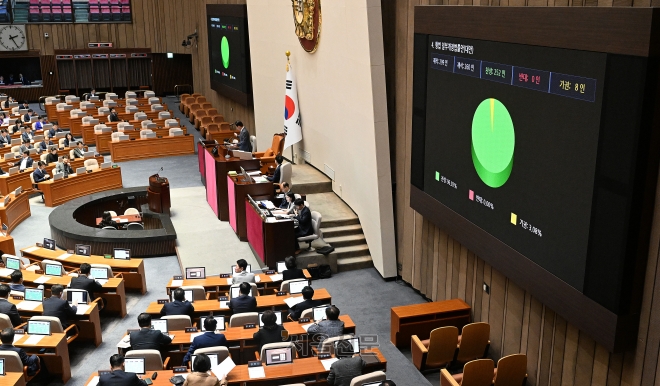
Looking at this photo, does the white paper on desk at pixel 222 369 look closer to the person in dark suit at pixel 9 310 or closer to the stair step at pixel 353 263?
the person in dark suit at pixel 9 310

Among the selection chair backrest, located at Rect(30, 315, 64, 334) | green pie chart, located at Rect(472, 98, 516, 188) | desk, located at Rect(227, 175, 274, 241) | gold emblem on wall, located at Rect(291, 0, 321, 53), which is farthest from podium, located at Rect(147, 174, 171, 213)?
green pie chart, located at Rect(472, 98, 516, 188)

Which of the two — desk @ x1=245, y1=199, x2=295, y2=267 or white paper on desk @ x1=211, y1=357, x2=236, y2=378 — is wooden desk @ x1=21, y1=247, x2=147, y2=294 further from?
white paper on desk @ x1=211, y1=357, x2=236, y2=378

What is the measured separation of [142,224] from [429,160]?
694cm

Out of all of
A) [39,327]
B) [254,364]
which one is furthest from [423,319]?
[39,327]

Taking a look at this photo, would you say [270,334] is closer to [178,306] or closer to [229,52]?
[178,306]

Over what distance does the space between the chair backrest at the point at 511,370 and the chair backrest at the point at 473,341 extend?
0.89 meters

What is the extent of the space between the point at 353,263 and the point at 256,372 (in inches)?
185

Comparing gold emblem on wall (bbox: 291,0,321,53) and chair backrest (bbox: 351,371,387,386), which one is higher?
gold emblem on wall (bbox: 291,0,321,53)

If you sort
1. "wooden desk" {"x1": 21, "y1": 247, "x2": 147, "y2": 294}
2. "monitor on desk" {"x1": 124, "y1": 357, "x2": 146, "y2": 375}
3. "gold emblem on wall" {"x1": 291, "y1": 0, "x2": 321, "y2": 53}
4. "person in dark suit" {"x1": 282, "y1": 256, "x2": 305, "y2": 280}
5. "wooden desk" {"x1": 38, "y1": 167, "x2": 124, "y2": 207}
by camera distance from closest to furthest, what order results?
1. "monitor on desk" {"x1": 124, "y1": 357, "x2": 146, "y2": 375}
2. "person in dark suit" {"x1": 282, "y1": 256, "x2": 305, "y2": 280}
3. "wooden desk" {"x1": 21, "y1": 247, "x2": 147, "y2": 294}
4. "gold emblem on wall" {"x1": 291, "y1": 0, "x2": 321, "y2": 53}
5. "wooden desk" {"x1": 38, "y1": 167, "x2": 124, "y2": 207}

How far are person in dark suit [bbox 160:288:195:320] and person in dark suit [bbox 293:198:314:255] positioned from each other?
116 inches

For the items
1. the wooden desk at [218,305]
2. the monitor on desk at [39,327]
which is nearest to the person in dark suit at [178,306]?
the wooden desk at [218,305]

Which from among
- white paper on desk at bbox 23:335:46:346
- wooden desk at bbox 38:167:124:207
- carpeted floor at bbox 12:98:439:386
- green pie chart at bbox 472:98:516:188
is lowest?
carpeted floor at bbox 12:98:439:386

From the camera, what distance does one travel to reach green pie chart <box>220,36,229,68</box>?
20.9 metres

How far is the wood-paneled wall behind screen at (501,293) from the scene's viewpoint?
5793 mm
